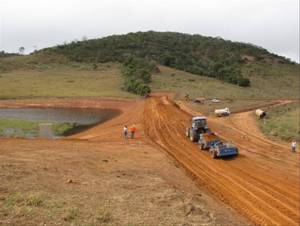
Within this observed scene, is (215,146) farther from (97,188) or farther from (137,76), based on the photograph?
(137,76)

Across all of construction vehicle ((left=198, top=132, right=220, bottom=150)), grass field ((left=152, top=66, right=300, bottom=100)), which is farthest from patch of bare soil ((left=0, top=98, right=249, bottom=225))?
grass field ((left=152, top=66, right=300, bottom=100))

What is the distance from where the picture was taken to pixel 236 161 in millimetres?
32312

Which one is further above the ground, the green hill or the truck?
the green hill

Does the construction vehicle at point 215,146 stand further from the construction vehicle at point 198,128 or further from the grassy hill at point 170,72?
the grassy hill at point 170,72

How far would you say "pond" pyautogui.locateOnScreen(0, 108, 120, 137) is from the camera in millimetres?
47841

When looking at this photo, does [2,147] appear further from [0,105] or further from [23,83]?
[23,83]

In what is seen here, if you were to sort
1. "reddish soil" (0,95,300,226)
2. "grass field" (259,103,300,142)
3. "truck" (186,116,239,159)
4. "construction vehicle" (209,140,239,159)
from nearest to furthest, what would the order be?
"reddish soil" (0,95,300,226) → "construction vehicle" (209,140,239,159) → "truck" (186,116,239,159) → "grass field" (259,103,300,142)

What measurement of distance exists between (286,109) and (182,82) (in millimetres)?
33735

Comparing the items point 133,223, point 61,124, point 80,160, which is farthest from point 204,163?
point 61,124

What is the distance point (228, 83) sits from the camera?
338 feet

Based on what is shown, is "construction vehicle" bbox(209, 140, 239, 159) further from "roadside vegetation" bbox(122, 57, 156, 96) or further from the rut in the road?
"roadside vegetation" bbox(122, 57, 156, 96)

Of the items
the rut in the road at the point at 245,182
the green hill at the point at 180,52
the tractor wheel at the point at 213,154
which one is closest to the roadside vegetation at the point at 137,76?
the green hill at the point at 180,52

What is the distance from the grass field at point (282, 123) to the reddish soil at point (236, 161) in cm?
156

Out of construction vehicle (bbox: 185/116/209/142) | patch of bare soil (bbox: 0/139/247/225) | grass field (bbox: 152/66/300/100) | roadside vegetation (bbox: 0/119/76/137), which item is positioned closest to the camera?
patch of bare soil (bbox: 0/139/247/225)
